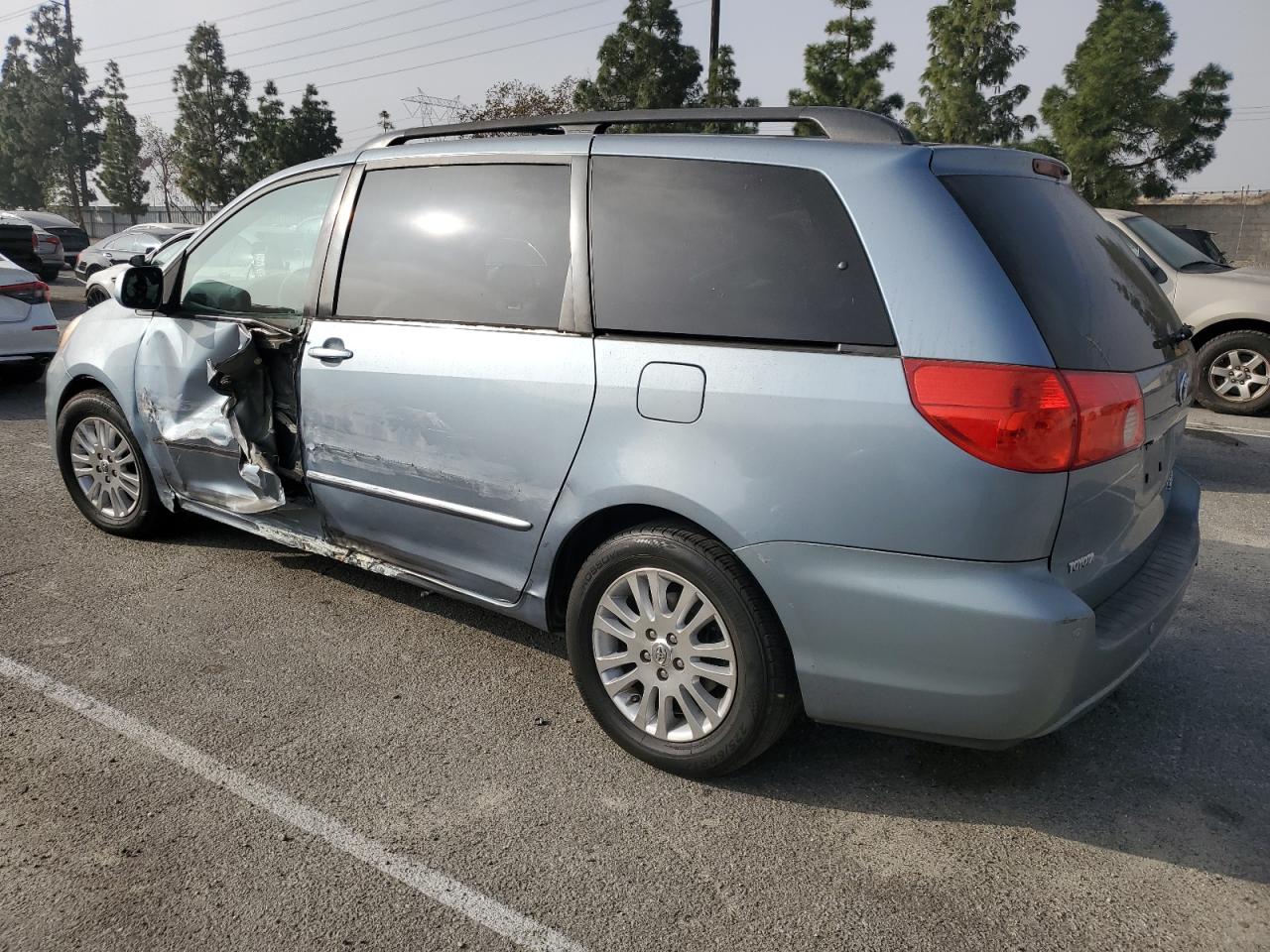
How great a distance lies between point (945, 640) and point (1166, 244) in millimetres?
8473

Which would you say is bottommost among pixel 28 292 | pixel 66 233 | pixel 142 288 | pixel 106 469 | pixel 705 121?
→ pixel 106 469

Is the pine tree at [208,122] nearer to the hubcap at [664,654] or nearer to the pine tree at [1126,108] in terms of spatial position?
the pine tree at [1126,108]

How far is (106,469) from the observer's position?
493cm

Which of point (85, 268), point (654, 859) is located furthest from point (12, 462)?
point (85, 268)

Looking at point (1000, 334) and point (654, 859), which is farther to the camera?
point (654, 859)

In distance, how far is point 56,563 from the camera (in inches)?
185

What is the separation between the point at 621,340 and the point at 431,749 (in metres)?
1.42

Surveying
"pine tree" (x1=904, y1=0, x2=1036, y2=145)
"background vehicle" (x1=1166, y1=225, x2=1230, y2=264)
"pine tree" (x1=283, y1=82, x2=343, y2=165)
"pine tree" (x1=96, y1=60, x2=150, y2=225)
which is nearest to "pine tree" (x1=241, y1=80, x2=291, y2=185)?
"pine tree" (x1=283, y1=82, x2=343, y2=165)

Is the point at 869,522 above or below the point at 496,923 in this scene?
above

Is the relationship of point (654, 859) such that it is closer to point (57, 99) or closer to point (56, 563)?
point (56, 563)

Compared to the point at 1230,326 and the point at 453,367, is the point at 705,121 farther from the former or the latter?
the point at 1230,326

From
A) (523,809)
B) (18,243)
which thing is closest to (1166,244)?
(523,809)


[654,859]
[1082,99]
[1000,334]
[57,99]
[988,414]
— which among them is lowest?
[654,859]

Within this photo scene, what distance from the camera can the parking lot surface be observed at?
93.7 inches
